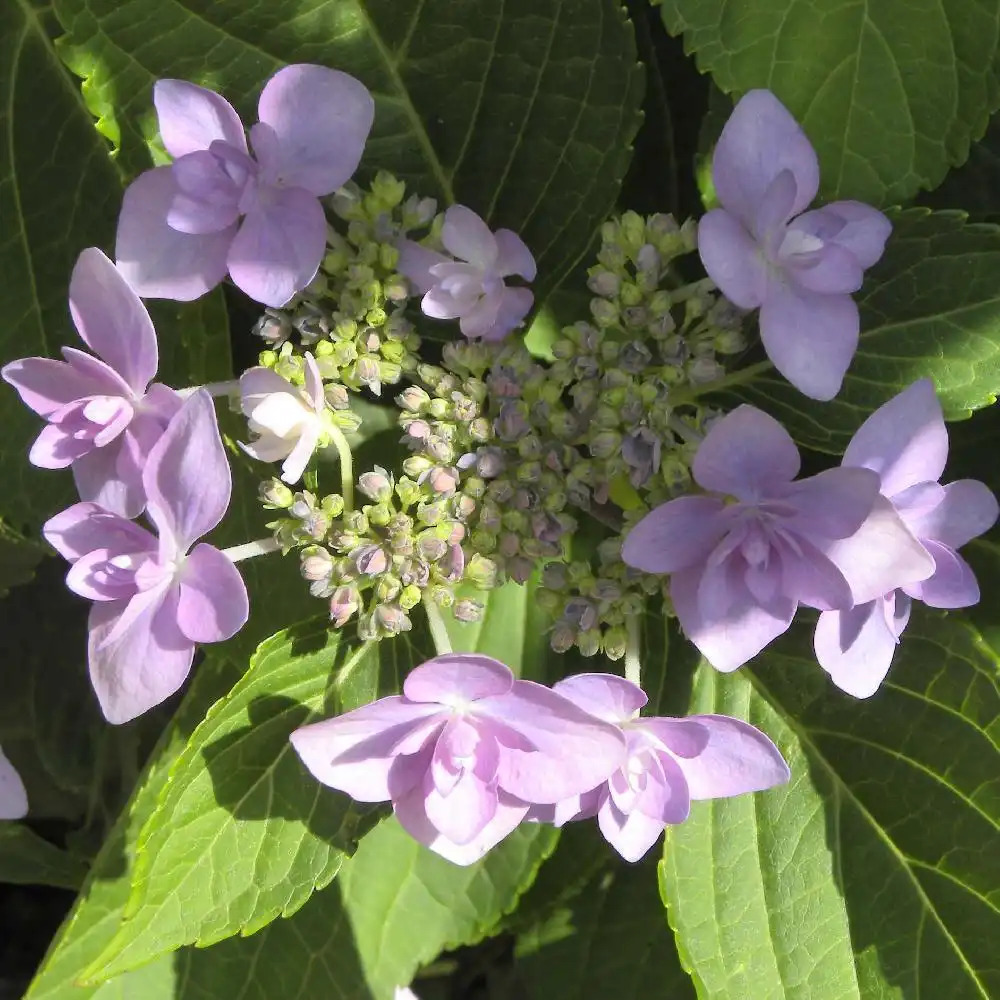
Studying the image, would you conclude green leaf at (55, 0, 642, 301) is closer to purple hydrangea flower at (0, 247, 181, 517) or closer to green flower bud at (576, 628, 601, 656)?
purple hydrangea flower at (0, 247, 181, 517)

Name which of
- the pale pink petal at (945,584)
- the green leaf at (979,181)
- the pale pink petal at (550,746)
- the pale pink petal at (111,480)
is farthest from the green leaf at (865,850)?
the pale pink petal at (111,480)

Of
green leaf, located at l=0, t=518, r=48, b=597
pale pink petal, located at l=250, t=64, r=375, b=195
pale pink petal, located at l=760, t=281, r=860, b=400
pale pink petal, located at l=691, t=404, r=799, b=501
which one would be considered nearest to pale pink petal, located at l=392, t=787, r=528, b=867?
pale pink petal, located at l=691, t=404, r=799, b=501

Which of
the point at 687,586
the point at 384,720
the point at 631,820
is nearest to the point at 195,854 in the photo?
the point at 384,720

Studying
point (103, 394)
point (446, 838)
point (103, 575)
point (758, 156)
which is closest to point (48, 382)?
point (103, 394)

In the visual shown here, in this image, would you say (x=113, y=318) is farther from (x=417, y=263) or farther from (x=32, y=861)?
(x=32, y=861)

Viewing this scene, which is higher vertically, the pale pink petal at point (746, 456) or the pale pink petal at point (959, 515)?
the pale pink petal at point (746, 456)

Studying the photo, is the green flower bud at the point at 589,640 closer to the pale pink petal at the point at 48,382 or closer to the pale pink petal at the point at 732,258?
the pale pink petal at the point at 732,258

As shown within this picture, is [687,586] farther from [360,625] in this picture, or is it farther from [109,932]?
[109,932]
